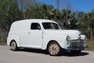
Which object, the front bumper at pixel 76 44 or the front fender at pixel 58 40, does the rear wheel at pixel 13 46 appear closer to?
the front fender at pixel 58 40

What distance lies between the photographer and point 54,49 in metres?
16.3

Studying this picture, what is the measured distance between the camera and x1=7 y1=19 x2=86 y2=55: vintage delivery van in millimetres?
16125

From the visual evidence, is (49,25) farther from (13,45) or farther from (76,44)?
(13,45)

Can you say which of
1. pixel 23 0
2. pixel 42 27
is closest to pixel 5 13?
pixel 23 0

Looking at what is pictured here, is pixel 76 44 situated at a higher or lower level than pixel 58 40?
lower

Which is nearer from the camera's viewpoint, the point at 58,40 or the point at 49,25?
the point at 58,40

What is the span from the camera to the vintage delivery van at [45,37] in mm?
16125

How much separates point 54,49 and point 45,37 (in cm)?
106

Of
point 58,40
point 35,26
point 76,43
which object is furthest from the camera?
point 35,26

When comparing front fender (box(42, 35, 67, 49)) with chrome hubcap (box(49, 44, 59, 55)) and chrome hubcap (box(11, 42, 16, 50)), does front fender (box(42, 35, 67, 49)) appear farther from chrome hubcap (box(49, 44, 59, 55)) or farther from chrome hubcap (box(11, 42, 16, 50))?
chrome hubcap (box(11, 42, 16, 50))

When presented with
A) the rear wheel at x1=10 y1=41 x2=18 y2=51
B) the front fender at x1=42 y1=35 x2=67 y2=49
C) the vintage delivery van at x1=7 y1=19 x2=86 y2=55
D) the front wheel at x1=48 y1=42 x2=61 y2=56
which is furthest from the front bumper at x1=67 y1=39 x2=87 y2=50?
the rear wheel at x1=10 y1=41 x2=18 y2=51

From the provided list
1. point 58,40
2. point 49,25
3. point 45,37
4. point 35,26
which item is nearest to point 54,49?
point 58,40

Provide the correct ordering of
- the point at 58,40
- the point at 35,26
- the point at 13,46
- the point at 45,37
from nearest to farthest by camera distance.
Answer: the point at 58,40 → the point at 45,37 → the point at 35,26 → the point at 13,46

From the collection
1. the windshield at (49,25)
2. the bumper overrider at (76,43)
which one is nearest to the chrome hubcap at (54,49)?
the bumper overrider at (76,43)
